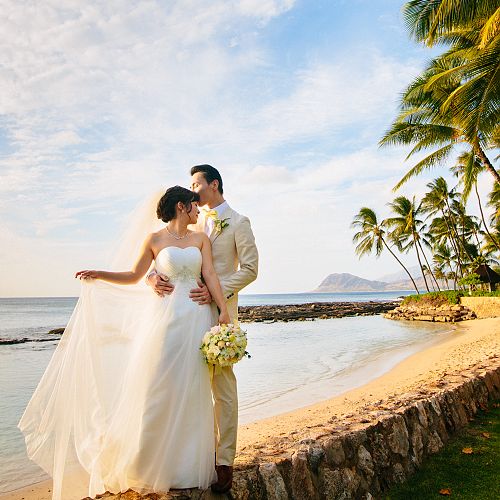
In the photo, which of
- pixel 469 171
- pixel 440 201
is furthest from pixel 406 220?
pixel 469 171

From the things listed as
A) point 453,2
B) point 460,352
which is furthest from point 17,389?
point 453,2

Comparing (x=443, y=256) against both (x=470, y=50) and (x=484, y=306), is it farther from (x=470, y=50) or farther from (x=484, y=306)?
(x=470, y=50)

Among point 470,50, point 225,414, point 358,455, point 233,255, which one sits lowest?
point 358,455

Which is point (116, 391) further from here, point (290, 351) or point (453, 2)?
point (290, 351)

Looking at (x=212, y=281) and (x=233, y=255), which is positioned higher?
(x=233, y=255)

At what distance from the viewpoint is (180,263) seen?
3.29 m

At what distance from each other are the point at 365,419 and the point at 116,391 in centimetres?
255

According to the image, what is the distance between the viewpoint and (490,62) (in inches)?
439

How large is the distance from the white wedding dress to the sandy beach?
0.91 meters

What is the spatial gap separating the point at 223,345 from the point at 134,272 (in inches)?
39.8

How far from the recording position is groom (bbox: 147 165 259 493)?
3.16 meters

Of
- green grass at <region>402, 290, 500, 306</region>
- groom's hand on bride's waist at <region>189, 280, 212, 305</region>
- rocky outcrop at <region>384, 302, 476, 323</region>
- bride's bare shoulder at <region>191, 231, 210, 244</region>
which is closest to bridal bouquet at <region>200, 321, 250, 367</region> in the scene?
groom's hand on bride's waist at <region>189, 280, 212, 305</region>

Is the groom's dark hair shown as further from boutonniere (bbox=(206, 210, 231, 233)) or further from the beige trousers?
the beige trousers

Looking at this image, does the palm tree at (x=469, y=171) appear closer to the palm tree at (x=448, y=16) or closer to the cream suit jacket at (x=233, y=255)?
the palm tree at (x=448, y=16)
